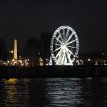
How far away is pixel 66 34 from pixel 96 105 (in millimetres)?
87733

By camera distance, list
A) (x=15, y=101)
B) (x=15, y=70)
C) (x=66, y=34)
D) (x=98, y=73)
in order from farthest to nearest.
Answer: (x=98, y=73) → (x=15, y=70) → (x=66, y=34) → (x=15, y=101)

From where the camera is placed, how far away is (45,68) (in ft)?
500

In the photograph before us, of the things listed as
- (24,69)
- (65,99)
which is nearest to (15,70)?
(24,69)

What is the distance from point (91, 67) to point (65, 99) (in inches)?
4860

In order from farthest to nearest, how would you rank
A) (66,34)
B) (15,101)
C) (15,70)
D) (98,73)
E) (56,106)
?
(98,73)
(15,70)
(66,34)
(15,101)
(56,106)

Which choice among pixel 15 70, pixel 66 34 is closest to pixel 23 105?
pixel 66 34

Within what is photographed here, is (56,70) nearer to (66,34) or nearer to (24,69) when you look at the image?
(24,69)

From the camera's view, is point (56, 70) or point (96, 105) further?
point (56, 70)

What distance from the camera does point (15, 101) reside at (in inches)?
1601

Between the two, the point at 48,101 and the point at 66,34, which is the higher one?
the point at 66,34

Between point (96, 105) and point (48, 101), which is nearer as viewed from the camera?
point (96, 105)

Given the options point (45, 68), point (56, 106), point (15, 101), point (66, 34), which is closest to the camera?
point (56, 106)

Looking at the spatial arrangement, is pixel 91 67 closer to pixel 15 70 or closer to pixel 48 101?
pixel 15 70

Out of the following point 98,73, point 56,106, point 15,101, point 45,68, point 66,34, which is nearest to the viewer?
point 56,106
